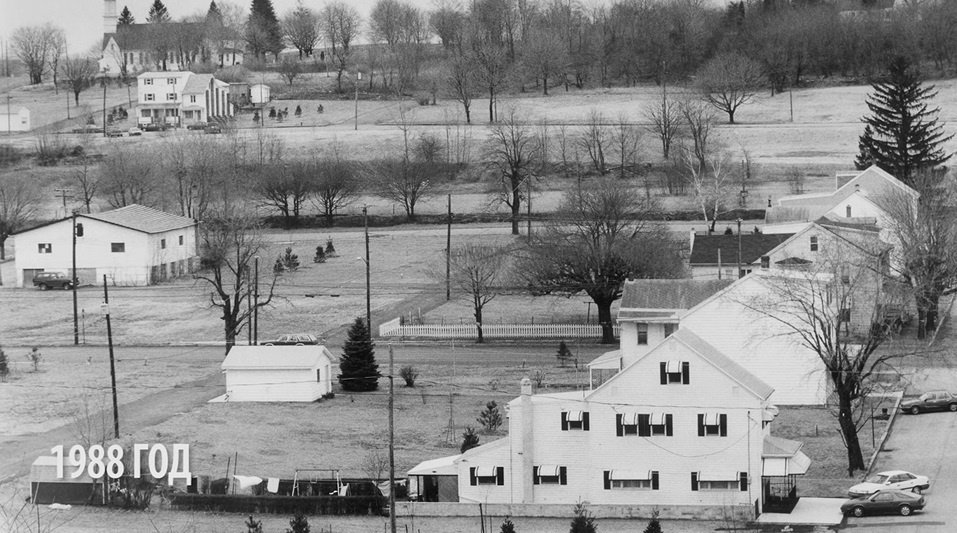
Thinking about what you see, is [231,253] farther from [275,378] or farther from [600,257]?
[275,378]

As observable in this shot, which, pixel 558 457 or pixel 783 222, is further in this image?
pixel 783 222

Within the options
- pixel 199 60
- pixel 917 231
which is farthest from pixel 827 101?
pixel 199 60

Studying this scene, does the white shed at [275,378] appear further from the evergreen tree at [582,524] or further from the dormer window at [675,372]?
the evergreen tree at [582,524]

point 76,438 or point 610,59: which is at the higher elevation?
point 610,59

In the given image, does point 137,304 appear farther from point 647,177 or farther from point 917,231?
point 647,177

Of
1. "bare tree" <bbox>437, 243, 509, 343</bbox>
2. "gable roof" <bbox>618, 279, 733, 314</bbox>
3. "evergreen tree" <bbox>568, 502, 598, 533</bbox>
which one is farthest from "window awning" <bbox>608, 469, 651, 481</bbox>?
"bare tree" <bbox>437, 243, 509, 343</bbox>

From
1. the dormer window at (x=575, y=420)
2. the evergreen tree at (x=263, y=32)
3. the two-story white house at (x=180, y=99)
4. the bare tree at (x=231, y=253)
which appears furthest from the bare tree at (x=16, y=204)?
the evergreen tree at (x=263, y=32)
